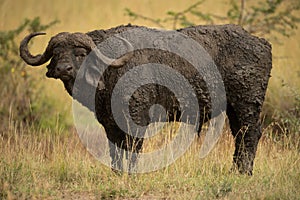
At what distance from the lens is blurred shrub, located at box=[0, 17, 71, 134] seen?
41.0 feet

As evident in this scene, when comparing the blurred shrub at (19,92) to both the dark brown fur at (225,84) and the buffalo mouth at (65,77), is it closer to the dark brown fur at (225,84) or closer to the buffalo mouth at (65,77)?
the dark brown fur at (225,84)

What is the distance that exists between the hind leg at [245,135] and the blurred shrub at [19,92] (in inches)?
198

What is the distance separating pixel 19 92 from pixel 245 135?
5.87m

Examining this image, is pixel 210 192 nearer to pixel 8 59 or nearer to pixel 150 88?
pixel 150 88

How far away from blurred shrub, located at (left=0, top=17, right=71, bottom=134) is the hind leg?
503cm

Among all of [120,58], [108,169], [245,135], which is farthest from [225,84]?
[108,169]

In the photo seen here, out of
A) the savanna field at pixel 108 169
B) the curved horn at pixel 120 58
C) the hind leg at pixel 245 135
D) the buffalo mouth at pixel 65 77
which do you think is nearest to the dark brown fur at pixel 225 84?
the hind leg at pixel 245 135

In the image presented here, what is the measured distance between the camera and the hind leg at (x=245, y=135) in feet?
26.5

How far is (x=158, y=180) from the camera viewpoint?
7430 millimetres

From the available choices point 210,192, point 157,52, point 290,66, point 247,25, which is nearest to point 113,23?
point 247,25

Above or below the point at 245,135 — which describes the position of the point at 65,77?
above

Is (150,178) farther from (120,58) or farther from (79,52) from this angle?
(79,52)

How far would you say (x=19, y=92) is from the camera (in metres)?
12.6

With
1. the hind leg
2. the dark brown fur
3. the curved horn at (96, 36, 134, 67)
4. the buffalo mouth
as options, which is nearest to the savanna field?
the hind leg
